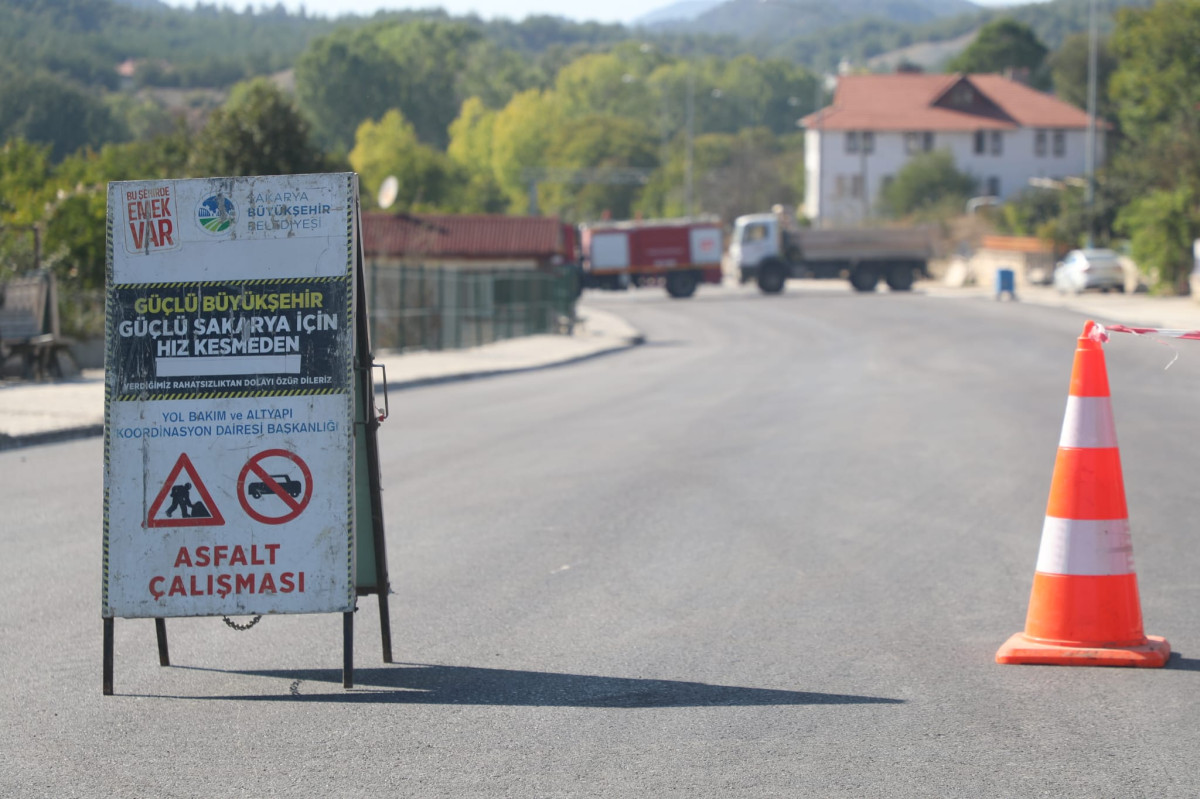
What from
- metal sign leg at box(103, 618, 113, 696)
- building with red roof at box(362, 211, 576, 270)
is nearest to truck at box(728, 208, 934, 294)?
building with red roof at box(362, 211, 576, 270)

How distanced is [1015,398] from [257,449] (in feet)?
45.4

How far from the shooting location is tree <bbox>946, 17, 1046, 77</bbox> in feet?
390

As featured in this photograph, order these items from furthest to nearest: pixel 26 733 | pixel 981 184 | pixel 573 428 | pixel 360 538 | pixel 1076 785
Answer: pixel 981 184, pixel 573 428, pixel 360 538, pixel 26 733, pixel 1076 785

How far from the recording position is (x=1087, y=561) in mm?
5766

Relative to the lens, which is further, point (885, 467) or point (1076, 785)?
point (885, 467)

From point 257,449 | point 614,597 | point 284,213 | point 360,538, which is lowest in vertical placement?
point 614,597

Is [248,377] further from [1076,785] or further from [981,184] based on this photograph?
[981,184]

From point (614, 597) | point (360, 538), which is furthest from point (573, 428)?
point (360, 538)

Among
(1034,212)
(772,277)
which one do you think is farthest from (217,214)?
(1034,212)

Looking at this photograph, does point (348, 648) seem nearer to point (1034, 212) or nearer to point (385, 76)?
point (1034, 212)

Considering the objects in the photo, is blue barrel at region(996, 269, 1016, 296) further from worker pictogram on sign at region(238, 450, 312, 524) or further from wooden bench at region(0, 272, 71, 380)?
worker pictogram on sign at region(238, 450, 312, 524)

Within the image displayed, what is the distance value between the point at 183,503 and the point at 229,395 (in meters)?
0.45

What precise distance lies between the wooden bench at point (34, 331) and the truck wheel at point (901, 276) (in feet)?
127

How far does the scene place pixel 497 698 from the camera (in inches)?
208
